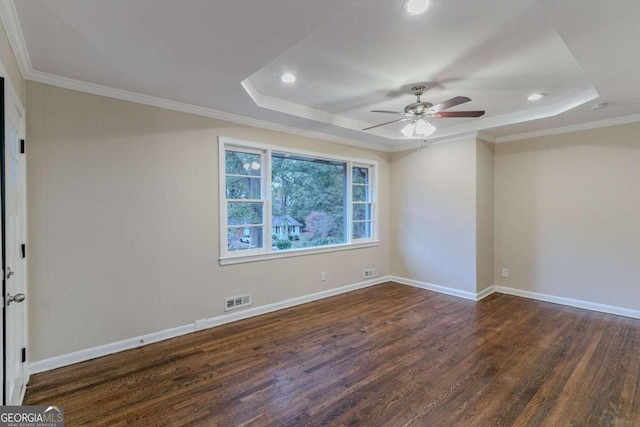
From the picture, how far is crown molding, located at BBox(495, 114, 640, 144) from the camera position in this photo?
3.94 m

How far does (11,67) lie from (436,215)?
205 inches

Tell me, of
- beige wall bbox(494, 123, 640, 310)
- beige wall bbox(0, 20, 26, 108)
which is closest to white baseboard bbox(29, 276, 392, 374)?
beige wall bbox(0, 20, 26, 108)

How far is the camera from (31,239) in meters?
2.63

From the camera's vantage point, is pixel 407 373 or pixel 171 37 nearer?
pixel 171 37

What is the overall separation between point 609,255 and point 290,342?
4287 millimetres

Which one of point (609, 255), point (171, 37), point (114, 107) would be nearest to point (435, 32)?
point (171, 37)

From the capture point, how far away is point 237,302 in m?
3.94

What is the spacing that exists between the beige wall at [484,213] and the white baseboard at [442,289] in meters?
0.11

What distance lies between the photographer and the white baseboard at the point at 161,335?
2.74 meters

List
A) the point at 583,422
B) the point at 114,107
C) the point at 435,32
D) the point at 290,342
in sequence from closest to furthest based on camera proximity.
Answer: the point at 583,422 < the point at 435,32 < the point at 114,107 < the point at 290,342

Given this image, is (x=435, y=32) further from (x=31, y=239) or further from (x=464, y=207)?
(x=31, y=239)

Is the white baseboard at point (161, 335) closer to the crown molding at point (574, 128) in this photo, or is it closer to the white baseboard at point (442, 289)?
the white baseboard at point (442, 289)

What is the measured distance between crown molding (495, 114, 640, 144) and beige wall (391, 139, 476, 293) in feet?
2.45

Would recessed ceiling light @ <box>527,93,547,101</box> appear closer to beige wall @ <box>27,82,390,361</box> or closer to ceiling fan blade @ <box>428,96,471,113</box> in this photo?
ceiling fan blade @ <box>428,96,471,113</box>
